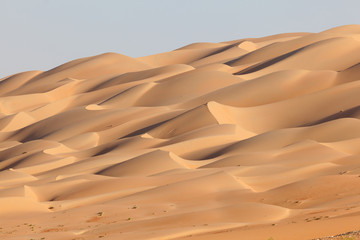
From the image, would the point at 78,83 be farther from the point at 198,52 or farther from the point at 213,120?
the point at 213,120

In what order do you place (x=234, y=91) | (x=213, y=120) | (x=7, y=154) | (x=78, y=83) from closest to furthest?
(x=213, y=120)
(x=7, y=154)
(x=234, y=91)
(x=78, y=83)

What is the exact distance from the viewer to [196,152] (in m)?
45.3

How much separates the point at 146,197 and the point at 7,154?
28.8 metres

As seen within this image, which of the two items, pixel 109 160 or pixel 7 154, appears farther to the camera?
pixel 7 154

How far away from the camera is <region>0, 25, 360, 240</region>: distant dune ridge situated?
23.8m

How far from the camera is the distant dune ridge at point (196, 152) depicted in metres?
23.8

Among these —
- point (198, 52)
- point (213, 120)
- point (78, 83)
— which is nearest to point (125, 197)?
point (213, 120)

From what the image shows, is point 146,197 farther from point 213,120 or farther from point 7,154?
point 7,154

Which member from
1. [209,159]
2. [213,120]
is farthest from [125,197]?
[213,120]

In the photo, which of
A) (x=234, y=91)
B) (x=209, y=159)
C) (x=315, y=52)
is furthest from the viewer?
(x=315, y=52)

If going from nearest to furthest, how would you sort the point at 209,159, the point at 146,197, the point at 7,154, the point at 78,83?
the point at 146,197
the point at 209,159
the point at 7,154
the point at 78,83

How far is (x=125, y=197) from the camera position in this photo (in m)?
30.2

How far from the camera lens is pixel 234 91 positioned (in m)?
62.3

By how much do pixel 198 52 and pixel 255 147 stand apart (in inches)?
2543
